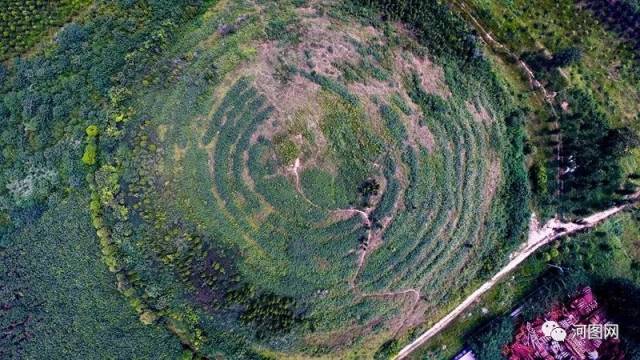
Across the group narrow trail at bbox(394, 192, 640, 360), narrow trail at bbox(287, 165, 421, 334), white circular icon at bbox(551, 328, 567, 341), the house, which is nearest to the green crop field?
narrow trail at bbox(287, 165, 421, 334)

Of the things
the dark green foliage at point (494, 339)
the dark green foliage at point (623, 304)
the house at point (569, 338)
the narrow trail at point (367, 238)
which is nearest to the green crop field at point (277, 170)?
the narrow trail at point (367, 238)

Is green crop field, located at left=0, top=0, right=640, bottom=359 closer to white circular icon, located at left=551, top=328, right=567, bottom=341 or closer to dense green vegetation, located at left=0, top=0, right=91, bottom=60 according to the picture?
dense green vegetation, located at left=0, top=0, right=91, bottom=60

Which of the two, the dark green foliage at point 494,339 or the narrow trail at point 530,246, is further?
the narrow trail at point 530,246

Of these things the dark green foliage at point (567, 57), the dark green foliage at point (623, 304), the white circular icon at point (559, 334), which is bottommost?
the white circular icon at point (559, 334)

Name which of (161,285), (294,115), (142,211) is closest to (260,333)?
(161,285)

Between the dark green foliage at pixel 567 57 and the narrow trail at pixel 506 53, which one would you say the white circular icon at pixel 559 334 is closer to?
the narrow trail at pixel 506 53

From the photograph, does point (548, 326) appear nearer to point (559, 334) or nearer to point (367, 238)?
point (559, 334)

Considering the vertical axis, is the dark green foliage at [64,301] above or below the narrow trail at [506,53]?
below
